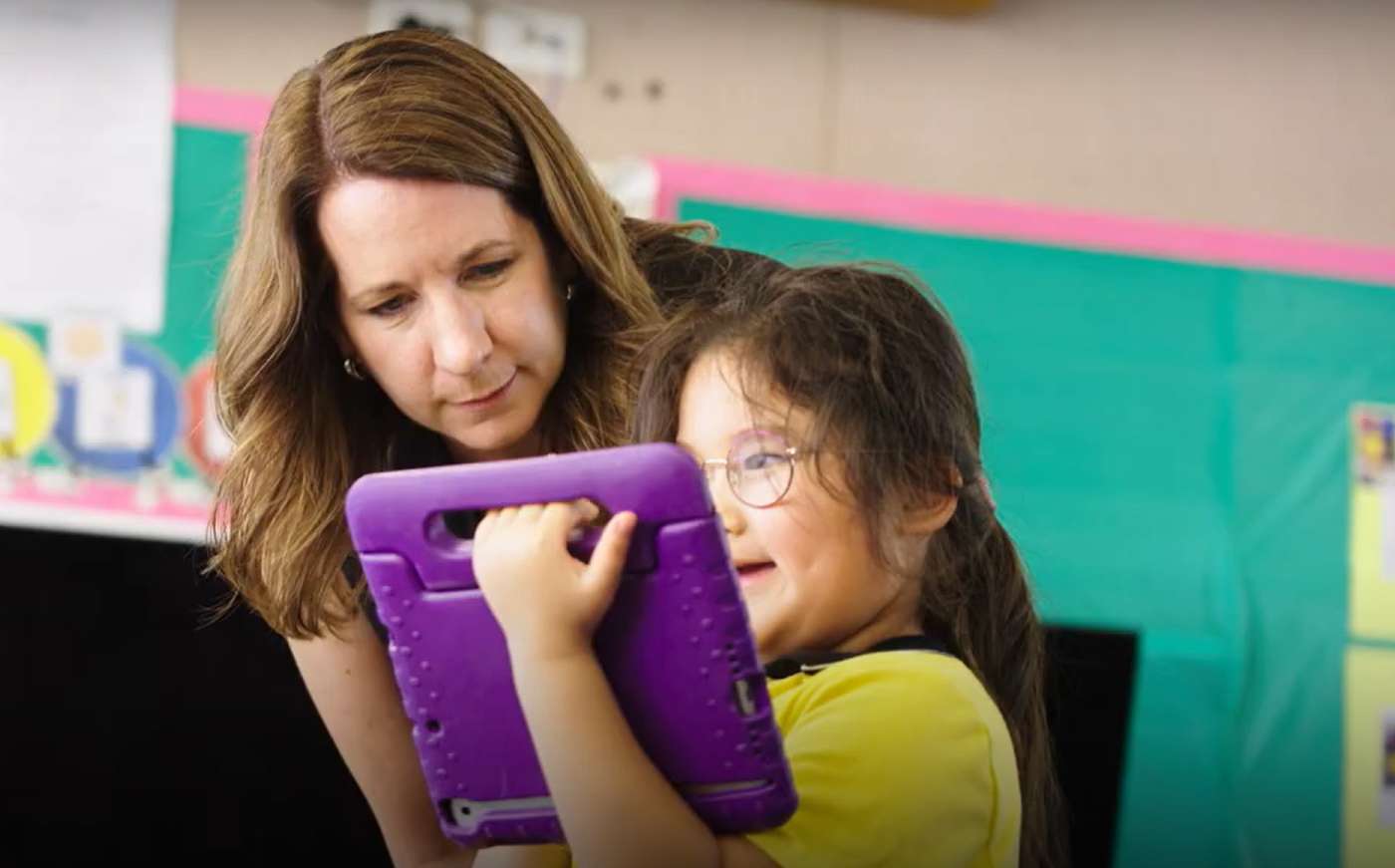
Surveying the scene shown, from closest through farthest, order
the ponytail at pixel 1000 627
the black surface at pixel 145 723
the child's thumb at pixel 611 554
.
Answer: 1. the child's thumb at pixel 611 554
2. the ponytail at pixel 1000 627
3. the black surface at pixel 145 723

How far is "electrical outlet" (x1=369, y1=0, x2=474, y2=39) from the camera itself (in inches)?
38.3

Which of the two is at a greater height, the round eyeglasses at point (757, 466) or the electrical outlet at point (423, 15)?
the electrical outlet at point (423, 15)

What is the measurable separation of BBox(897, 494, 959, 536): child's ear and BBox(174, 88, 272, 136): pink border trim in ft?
2.24

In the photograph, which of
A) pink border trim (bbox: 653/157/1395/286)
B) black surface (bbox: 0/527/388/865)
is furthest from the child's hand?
pink border trim (bbox: 653/157/1395/286)

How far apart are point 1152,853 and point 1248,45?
55cm

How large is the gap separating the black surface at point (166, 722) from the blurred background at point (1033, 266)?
23 centimetres

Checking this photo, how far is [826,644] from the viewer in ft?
1.54

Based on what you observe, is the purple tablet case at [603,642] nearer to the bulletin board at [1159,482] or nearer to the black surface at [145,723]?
the black surface at [145,723]

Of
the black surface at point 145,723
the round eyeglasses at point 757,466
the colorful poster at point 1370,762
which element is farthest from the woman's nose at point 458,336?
the colorful poster at point 1370,762

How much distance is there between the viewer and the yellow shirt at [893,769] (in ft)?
1.37

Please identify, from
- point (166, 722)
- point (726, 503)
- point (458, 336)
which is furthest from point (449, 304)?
point (166, 722)

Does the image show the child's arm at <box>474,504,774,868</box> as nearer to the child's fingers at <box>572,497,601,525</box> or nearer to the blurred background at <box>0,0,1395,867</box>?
the child's fingers at <box>572,497,601,525</box>

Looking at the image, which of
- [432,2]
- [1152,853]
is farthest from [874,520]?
[1152,853]

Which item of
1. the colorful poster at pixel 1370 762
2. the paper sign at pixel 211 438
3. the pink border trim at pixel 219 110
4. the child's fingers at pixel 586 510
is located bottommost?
the colorful poster at pixel 1370 762
